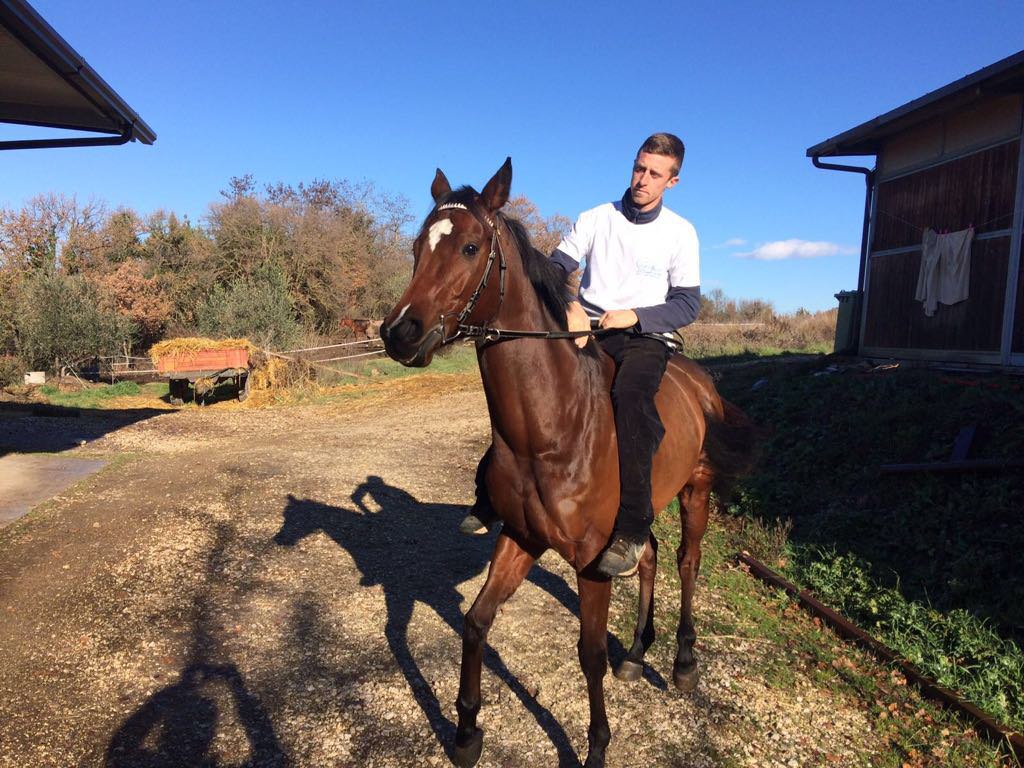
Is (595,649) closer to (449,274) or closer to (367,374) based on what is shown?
(449,274)

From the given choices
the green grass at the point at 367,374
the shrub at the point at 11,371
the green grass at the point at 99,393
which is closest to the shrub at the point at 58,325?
the shrub at the point at 11,371

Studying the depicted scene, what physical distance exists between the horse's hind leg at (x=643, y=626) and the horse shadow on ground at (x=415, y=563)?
26 cm

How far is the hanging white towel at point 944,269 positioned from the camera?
1011 cm

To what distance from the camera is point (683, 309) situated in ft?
11.2

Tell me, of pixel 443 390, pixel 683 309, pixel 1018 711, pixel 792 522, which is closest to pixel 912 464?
pixel 792 522

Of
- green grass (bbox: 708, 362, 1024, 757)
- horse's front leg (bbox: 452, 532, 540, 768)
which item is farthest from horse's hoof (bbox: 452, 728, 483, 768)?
green grass (bbox: 708, 362, 1024, 757)

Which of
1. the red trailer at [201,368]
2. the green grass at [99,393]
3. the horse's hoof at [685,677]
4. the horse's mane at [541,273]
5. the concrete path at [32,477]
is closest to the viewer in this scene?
the horse's mane at [541,273]

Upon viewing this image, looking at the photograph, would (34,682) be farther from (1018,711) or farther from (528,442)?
(1018,711)

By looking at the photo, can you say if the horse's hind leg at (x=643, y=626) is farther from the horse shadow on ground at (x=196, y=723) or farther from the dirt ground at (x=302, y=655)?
the horse shadow on ground at (x=196, y=723)

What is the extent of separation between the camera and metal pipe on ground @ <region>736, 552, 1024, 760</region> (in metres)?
3.60

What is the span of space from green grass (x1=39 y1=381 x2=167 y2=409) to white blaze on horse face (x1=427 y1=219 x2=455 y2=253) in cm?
1631

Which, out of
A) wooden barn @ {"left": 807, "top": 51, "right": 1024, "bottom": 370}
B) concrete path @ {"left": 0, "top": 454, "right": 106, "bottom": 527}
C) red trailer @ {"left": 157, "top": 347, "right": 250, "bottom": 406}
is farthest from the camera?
red trailer @ {"left": 157, "top": 347, "right": 250, "bottom": 406}

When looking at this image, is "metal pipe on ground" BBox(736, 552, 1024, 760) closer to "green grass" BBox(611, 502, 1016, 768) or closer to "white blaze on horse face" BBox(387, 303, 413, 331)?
"green grass" BBox(611, 502, 1016, 768)

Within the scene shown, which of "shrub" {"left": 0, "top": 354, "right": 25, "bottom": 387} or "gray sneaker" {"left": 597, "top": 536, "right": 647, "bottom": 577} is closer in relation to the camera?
"gray sneaker" {"left": 597, "top": 536, "right": 647, "bottom": 577}
